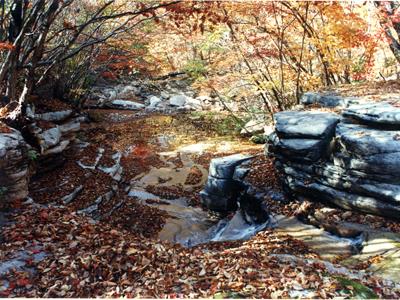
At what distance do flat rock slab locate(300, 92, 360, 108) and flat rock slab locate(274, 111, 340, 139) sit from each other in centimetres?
74

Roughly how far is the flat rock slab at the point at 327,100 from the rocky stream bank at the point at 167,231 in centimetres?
200

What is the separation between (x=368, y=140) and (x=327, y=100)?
2603 millimetres

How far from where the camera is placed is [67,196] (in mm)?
8336

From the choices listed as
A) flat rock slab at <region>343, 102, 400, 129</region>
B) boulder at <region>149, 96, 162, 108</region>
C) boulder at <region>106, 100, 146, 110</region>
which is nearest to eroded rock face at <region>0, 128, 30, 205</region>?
flat rock slab at <region>343, 102, 400, 129</region>

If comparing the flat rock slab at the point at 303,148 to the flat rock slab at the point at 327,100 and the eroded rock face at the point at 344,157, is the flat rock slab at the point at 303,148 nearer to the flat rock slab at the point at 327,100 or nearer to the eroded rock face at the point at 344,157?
the eroded rock face at the point at 344,157

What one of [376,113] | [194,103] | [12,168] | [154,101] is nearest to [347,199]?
[376,113]

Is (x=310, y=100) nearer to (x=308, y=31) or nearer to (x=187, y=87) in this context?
(x=308, y=31)

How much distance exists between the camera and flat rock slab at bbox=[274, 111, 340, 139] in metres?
7.45

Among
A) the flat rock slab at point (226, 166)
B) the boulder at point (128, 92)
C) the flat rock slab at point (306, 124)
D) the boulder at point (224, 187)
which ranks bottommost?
the boulder at point (224, 187)

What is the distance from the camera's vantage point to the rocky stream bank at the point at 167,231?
4.43 metres

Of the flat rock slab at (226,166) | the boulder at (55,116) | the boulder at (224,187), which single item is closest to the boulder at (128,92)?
the boulder at (55,116)

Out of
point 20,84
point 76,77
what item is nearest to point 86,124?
point 76,77

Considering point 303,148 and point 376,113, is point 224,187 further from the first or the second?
point 376,113

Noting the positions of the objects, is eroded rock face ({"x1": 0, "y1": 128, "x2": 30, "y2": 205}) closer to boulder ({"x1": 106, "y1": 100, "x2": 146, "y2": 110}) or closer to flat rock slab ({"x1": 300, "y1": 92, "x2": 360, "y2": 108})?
flat rock slab ({"x1": 300, "y1": 92, "x2": 360, "y2": 108})
